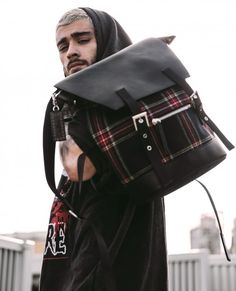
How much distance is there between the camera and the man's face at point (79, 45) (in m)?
1.31

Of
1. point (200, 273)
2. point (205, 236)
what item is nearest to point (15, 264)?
point (200, 273)

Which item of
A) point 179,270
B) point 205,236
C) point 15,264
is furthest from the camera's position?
point 205,236

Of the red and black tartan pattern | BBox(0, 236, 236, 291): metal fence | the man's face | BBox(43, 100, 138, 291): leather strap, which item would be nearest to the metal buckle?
the red and black tartan pattern

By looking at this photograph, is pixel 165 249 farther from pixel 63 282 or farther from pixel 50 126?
pixel 50 126

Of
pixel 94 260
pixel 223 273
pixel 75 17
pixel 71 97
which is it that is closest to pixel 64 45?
pixel 75 17

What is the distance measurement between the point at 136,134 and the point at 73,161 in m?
0.13

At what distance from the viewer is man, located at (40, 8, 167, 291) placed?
3.69 ft

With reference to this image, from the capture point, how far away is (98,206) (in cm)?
118

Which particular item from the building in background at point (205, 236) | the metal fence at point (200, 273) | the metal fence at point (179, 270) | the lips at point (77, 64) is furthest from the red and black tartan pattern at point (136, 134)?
the building in background at point (205, 236)

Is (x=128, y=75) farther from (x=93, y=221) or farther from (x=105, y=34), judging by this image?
(x=93, y=221)

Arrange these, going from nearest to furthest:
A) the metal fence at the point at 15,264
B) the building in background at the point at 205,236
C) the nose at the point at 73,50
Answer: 1. the nose at the point at 73,50
2. the metal fence at the point at 15,264
3. the building in background at the point at 205,236

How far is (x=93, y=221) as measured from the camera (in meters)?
1.16

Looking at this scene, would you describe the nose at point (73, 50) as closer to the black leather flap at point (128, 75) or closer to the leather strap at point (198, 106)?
the black leather flap at point (128, 75)

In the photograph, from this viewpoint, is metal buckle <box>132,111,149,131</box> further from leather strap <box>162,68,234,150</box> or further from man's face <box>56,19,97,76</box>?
man's face <box>56,19,97,76</box>
